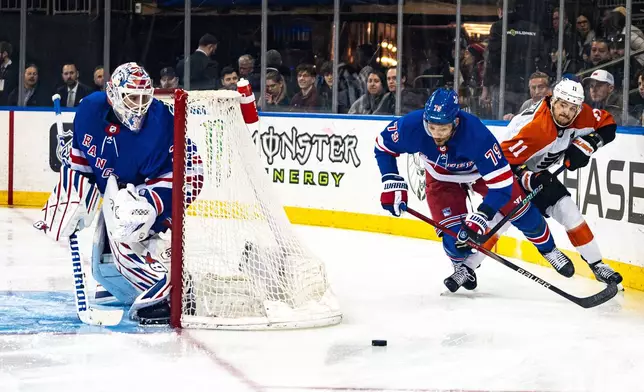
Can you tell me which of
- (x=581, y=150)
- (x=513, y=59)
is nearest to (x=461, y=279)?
(x=581, y=150)

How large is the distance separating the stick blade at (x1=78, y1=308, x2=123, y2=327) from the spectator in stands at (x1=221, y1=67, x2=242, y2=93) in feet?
A: 15.8

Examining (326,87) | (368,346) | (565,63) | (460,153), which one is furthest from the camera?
(326,87)

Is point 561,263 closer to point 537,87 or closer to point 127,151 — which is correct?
point 537,87

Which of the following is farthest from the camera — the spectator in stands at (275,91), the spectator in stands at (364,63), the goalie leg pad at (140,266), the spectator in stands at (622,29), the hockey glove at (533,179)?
the spectator in stands at (275,91)

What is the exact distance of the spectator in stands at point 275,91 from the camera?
29.4 ft

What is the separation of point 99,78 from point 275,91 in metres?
1.48

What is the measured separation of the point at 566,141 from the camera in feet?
18.1

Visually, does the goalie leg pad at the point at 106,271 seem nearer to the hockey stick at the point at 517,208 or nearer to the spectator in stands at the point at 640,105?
the hockey stick at the point at 517,208

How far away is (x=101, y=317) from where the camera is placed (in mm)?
4578

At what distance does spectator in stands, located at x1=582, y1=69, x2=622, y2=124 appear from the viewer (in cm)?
662

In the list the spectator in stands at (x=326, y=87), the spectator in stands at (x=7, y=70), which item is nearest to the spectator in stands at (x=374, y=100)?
the spectator in stands at (x=326, y=87)

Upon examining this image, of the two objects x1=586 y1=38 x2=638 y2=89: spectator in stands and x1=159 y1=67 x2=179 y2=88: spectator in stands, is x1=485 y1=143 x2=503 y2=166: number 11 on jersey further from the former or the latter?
x1=159 y1=67 x2=179 y2=88: spectator in stands

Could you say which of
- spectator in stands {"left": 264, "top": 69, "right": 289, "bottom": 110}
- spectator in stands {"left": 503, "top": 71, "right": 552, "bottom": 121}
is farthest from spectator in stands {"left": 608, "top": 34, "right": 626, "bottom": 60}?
spectator in stands {"left": 264, "top": 69, "right": 289, "bottom": 110}

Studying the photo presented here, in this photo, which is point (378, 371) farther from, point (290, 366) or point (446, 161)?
point (446, 161)
